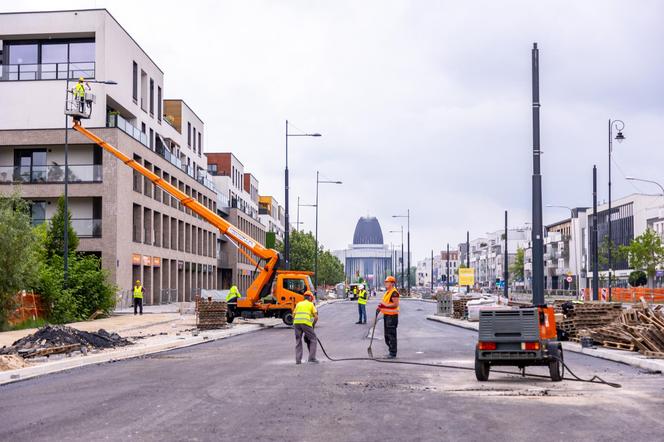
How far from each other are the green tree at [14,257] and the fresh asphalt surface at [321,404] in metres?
12.1

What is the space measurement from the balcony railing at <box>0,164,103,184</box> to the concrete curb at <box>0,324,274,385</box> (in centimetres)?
2186

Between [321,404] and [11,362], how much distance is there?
8.58 metres

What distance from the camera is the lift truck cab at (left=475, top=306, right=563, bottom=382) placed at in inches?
530

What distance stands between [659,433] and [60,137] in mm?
44239

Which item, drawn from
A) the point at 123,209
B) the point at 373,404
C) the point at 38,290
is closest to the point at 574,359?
the point at 373,404

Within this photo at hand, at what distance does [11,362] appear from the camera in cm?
1667

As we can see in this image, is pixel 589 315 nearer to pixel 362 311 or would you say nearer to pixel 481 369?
pixel 481 369

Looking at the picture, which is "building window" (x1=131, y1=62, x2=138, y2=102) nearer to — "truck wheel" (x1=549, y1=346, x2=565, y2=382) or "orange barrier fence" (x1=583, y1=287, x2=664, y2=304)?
"orange barrier fence" (x1=583, y1=287, x2=664, y2=304)

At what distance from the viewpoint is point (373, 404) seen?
35.7ft

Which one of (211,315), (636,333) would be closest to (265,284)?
(211,315)

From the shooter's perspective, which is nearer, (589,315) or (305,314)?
(305,314)

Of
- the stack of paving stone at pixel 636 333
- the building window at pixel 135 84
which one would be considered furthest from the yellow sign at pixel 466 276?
the stack of paving stone at pixel 636 333

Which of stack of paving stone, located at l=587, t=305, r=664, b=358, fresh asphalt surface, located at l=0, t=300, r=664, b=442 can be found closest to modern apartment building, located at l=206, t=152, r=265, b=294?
stack of paving stone, located at l=587, t=305, r=664, b=358

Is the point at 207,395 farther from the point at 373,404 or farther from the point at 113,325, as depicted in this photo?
the point at 113,325
